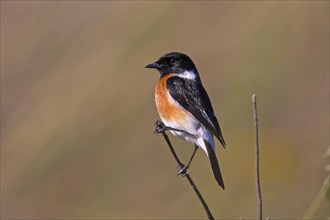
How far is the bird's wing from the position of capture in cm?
658

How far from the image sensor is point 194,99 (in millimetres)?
6730

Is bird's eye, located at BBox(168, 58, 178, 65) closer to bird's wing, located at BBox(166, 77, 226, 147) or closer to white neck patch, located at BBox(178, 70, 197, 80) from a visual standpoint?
white neck patch, located at BBox(178, 70, 197, 80)

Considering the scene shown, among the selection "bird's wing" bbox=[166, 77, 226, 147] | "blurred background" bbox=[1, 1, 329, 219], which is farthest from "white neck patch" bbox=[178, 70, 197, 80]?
"blurred background" bbox=[1, 1, 329, 219]

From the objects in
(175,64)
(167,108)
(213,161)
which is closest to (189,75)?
(175,64)

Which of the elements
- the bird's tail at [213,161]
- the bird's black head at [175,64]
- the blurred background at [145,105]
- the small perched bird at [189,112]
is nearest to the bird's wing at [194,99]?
the small perched bird at [189,112]

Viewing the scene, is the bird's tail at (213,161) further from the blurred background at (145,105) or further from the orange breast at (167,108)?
the blurred background at (145,105)

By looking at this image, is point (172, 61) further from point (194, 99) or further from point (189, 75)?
point (194, 99)

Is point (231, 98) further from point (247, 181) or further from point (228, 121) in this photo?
point (247, 181)

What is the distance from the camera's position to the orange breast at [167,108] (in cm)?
672

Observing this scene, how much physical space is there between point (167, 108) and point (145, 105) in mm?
5545

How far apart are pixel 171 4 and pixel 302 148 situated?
3.43 m

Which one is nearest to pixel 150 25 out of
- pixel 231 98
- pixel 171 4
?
pixel 171 4

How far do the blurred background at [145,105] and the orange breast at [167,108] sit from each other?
Result: 3335 mm

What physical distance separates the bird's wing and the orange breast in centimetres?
3
